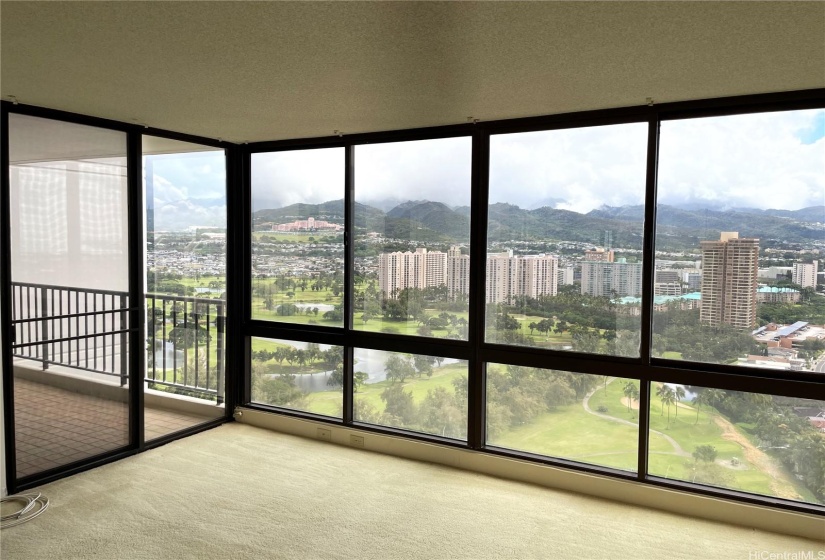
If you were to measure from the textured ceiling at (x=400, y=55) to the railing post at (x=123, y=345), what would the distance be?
142 centimetres

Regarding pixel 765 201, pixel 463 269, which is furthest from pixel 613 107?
pixel 463 269

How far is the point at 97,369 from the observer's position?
4.01 m

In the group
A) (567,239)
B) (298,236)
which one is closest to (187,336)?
(298,236)

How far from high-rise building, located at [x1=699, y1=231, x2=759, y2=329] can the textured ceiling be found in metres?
0.86

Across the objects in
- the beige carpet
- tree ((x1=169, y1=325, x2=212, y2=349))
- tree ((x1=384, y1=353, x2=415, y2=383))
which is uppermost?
tree ((x1=169, y1=325, x2=212, y2=349))

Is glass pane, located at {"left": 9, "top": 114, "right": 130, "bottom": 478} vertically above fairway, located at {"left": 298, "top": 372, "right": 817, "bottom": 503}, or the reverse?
glass pane, located at {"left": 9, "top": 114, "right": 130, "bottom": 478}

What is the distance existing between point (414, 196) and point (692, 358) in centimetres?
221

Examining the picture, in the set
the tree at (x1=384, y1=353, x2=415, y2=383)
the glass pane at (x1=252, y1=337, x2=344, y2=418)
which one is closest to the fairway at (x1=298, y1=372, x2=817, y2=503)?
the tree at (x1=384, y1=353, x2=415, y2=383)

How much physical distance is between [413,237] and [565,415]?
169 cm

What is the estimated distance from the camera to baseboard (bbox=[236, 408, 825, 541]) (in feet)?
10.2

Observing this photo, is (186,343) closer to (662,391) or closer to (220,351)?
(220,351)

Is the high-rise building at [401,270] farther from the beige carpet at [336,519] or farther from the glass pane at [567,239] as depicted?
the beige carpet at [336,519]

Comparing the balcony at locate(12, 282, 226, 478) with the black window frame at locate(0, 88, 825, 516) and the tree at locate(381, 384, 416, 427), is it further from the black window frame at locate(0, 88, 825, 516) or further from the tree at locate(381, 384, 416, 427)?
the tree at locate(381, 384, 416, 427)

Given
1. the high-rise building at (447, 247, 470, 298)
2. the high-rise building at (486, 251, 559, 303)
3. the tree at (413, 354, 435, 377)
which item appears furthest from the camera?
the tree at (413, 354, 435, 377)
